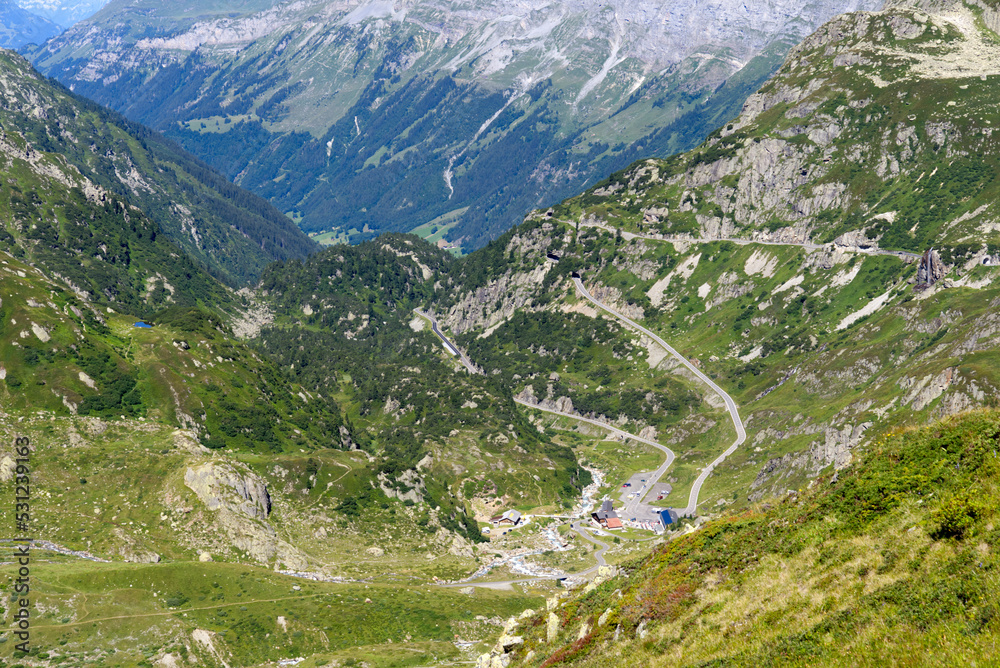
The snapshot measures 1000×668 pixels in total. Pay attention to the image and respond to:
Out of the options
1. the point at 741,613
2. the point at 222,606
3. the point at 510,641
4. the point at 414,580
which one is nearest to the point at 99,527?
the point at 222,606

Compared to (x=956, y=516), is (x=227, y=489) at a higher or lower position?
lower

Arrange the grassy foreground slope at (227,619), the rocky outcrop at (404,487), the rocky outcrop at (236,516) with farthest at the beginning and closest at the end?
the rocky outcrop at (404,487) < the rocky outcrop at (236,516) < the grassy foreground slope at (227,619)

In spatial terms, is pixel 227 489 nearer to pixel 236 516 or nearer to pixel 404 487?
pixel 236 516

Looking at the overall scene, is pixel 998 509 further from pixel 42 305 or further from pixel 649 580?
pixel 42 305

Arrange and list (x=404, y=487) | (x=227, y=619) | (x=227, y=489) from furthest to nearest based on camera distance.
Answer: (x=404, y=487) → (x=227, y=489) → (x=227, y=619)

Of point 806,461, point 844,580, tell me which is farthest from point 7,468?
point 806,461

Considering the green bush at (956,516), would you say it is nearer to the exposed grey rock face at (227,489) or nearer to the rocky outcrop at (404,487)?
the exposed grey rock face at (227,489)

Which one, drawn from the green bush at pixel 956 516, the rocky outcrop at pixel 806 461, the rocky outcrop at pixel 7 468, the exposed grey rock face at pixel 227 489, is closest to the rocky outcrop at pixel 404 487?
the exposed grey rock face at pixel 227 489

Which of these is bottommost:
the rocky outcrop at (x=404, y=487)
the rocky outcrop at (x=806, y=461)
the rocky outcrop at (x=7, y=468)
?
the rocky outcrop at (x=806, y=461)
